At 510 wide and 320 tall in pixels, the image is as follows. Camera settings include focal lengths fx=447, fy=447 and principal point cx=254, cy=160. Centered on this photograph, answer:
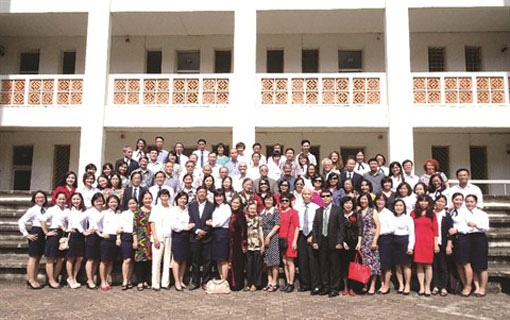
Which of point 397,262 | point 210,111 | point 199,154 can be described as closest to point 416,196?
point 397,262

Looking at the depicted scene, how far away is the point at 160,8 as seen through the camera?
13.1 m

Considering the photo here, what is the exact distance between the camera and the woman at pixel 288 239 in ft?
25.2

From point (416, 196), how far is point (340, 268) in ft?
6.31

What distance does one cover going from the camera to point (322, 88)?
1310 cm

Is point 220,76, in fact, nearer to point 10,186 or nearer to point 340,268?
point 340,268

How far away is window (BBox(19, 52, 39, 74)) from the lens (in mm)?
16125

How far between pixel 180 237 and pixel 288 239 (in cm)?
189

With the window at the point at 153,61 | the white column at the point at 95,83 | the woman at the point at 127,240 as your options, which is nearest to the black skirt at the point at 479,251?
the woman at the point at 127,240

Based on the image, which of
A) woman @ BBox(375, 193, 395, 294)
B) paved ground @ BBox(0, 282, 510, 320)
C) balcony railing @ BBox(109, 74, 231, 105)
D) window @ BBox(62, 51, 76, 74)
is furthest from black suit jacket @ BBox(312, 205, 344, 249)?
window @ BBox(62, 51, 76, 74)

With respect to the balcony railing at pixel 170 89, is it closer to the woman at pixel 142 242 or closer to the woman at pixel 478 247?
the woman at pixel 142 242

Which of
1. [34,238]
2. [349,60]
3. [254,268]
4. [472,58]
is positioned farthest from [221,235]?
[472,58]

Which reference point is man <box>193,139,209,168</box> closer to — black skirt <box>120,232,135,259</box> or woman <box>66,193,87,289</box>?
black skirt <box>120,232,135,259</box>

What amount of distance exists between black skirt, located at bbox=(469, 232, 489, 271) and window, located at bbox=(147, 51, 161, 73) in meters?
11.8

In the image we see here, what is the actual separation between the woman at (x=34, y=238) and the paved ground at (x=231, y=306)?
0.27m
